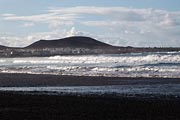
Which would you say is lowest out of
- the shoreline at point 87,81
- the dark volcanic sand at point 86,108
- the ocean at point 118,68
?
the dark volcanic sand at point 86,108

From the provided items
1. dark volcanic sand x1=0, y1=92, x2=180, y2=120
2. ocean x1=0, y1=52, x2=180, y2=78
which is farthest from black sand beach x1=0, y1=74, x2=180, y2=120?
ocean x1=0, y1=52, x2=180, y2=78

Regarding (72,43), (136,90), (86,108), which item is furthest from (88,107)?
(72,43)

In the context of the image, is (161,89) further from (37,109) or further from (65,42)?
(65,42)

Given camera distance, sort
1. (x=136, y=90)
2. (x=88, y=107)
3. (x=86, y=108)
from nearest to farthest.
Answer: (x=86, y=108)
(x=88, y=107)
(x=136, y=90)

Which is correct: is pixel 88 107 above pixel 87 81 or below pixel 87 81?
below

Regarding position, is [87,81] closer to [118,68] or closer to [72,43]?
[118,68]

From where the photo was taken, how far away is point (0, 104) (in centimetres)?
2156

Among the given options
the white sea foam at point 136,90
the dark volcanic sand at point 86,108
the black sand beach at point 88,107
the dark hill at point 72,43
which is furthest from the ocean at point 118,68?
the dark hill at point 72,43

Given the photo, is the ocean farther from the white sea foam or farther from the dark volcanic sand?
the dark volcanic sand

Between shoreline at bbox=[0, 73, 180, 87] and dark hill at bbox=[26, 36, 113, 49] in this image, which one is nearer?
shoreline at bbox=[0, 73, 180, 87]

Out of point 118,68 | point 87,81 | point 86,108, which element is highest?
point 118,68

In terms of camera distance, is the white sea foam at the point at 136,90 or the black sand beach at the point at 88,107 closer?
the black sand beach at the point at 88,107

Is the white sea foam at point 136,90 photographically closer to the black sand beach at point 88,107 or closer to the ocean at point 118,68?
the black sand beach at point 88,107

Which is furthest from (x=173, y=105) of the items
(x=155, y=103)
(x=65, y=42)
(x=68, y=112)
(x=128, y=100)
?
(x=65, y=42)
